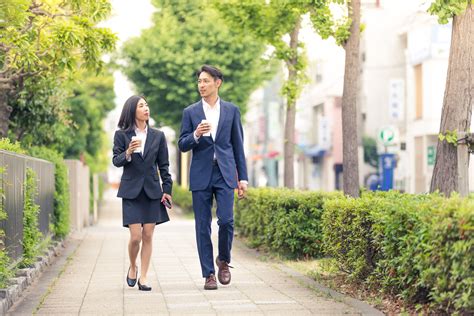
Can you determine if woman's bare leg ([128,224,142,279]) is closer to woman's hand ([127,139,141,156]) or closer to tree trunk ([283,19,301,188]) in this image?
woman's hand ([127,139,141,156])

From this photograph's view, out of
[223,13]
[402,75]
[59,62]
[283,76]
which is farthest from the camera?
[402,75]

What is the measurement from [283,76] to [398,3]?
113 feet

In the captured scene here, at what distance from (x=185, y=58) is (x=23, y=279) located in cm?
3124

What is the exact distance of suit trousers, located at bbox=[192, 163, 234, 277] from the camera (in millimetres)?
9750

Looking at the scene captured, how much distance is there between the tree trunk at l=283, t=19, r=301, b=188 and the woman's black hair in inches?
392

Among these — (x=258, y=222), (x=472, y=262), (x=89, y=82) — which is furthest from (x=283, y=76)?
(x=89, y=82)

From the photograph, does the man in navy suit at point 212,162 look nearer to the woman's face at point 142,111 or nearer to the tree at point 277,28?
the woman's face at point 142,111

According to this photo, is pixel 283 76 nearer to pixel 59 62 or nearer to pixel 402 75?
pixel 59 62

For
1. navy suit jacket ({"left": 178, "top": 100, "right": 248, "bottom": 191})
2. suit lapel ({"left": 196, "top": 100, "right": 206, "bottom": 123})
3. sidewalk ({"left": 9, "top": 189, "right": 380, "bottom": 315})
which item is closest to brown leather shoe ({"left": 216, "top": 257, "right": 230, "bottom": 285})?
sidewalk ({"left": 9, "top": 189, "right": 380, "bottom": 315})

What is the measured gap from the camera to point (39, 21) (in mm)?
14031

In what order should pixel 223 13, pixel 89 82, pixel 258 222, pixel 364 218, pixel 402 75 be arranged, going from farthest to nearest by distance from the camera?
1. pixel 402 75
2. pixel 89 82
3. pixel 223 13
4. pixel 258 222
5. pixel 364 218

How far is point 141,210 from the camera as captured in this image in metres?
9.68

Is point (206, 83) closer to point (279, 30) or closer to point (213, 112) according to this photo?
point (213, 112)

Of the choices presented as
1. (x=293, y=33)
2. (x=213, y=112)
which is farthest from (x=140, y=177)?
(x=293, y=33)
